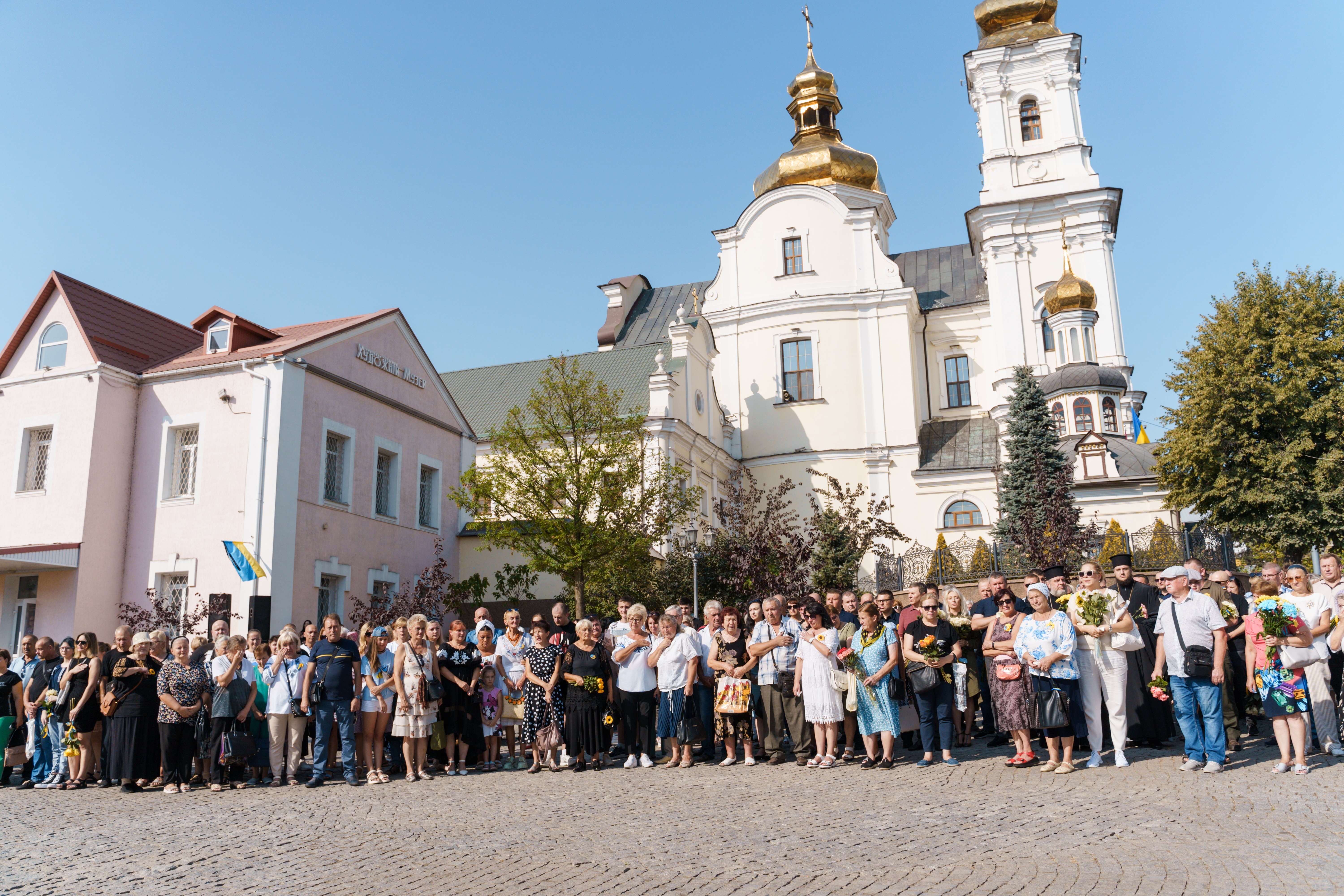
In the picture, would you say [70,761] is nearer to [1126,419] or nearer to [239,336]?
[239,336]

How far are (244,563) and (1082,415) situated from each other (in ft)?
95.6

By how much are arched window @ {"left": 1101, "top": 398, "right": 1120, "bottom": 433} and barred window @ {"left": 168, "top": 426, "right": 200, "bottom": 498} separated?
29578mm

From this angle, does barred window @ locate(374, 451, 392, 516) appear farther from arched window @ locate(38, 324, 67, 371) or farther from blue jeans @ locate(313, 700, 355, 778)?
blue jeans @ locate(313, 700, 355, 778)

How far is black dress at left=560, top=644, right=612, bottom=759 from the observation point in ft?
35.6

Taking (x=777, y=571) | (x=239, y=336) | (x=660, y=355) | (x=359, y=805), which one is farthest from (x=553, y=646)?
(x=660, y=355)

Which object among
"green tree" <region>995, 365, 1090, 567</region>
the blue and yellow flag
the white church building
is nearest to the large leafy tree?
"green tree" <region>995, 365, 1090, 567</region>

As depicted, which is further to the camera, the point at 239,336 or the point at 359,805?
the point at 239,336

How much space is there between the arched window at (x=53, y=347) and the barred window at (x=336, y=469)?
546 centimetres

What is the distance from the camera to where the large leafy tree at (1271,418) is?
84.5 ft

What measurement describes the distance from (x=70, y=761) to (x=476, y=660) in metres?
4.52

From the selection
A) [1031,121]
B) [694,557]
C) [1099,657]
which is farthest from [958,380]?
[1099,657]

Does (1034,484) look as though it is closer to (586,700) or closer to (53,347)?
(586,700)

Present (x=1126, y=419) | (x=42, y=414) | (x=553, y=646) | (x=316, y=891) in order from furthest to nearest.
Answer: (x=1126, y=419) → (x=42, y=414) → (x=553, y=646) → (x=316, y=891)

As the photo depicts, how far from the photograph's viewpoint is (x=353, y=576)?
67.9ft
